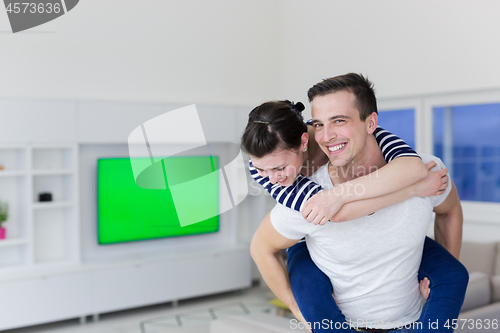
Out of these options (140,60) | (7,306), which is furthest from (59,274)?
(140,60)

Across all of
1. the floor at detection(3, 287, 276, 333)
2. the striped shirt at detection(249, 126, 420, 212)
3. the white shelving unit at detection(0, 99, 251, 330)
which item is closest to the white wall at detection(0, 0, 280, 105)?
the white shelving unit at detection(0, 99, 251, 330)

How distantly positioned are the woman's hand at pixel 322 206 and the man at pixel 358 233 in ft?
0.29

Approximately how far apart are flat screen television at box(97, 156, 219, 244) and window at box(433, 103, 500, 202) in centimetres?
224

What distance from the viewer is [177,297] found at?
4672mm

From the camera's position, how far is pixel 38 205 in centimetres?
412

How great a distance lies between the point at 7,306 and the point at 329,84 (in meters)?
3.55

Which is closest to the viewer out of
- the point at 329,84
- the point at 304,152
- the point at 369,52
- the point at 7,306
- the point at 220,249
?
the point at 329,84

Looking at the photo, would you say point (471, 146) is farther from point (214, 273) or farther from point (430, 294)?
point (430, 294)

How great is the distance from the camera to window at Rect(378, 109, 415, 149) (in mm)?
4527

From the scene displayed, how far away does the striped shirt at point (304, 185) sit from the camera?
138cm

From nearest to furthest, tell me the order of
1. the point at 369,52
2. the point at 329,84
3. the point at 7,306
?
the point at 329,84 → the point at 7,306 → the point at 369,52

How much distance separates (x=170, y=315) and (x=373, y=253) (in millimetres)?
3452

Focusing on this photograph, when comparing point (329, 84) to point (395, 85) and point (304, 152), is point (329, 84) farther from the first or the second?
point (395, 85)

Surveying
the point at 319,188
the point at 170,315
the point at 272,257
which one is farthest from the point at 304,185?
the point at 170,315
